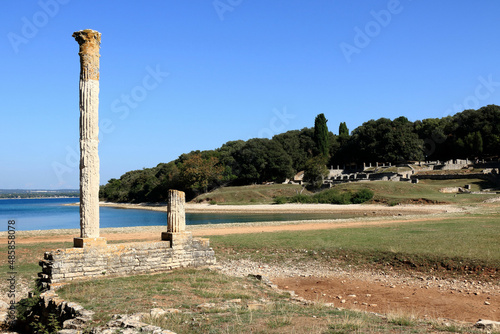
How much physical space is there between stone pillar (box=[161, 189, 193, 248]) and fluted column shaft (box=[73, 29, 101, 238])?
2.47 metres

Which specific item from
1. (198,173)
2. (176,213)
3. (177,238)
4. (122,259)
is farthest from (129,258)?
(198,173)

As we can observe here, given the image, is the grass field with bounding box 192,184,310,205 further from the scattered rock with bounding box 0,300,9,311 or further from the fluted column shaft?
the scattered rock with bounding box 0,300,9,311

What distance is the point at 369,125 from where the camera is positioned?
91.1 metres

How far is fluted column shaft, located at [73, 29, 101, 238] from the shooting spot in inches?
524

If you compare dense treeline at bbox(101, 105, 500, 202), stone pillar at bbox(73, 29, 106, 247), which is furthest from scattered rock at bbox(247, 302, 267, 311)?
dense treeline at bbox(101, 105, 500, 202)

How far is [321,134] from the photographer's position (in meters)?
94.6

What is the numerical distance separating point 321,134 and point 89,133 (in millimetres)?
84089

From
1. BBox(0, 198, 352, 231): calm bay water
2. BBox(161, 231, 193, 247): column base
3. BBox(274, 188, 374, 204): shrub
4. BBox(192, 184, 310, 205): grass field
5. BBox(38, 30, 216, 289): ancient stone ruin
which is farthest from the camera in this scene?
BBox(192, 184, 310, 205): grass field

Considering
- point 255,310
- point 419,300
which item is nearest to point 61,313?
point 255,310

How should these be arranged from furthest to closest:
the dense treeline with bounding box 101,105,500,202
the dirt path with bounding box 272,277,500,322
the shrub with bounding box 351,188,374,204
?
the dense treeline with bounding box 101,105,500,202
the shrub with bounding box 351,188,374,204
the dirt path with bounding box 272,277,500,322

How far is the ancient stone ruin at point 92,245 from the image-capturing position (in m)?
12.5

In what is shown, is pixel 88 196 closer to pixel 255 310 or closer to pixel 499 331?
pixel 255 310

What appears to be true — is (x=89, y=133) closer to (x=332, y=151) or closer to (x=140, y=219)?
(x=140, y=219)

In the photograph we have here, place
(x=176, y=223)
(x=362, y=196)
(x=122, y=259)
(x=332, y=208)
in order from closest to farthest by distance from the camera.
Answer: (x=122, y=259) → (x=176, y=223) → (x=332, y=208) → (x=362, y=196)
